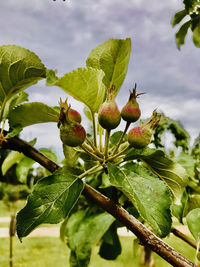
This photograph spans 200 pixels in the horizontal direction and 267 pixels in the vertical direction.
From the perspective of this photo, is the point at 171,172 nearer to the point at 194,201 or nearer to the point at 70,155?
the point at 70,155

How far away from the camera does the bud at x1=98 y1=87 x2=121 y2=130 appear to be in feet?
1.87

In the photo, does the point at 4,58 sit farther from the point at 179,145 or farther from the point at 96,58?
the point at 179,145

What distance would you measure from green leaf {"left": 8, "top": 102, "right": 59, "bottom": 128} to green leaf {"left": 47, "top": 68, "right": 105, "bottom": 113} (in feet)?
0.31

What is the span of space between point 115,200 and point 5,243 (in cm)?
915

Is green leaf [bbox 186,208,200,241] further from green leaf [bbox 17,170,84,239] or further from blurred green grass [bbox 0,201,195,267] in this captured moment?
blurred green grass [bbox 0,201,195,267]

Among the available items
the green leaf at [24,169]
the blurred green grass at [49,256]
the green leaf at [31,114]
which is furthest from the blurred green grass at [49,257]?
the green leaf at [31,114]

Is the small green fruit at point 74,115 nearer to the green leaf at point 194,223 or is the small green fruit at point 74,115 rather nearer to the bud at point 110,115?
the bud at point 110,115

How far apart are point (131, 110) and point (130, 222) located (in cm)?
24

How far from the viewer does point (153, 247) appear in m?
0.49

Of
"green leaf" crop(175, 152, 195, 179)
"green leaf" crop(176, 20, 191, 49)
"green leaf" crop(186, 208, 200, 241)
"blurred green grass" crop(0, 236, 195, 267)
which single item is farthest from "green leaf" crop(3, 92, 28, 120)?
"blurred green grass" crop(0, 236, 195, 267)

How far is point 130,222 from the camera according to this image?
520 millimetres

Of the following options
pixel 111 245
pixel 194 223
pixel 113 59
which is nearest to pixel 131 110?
pixel 113 59

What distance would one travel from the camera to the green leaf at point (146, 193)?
49 centimetres

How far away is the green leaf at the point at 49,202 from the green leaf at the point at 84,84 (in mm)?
181
